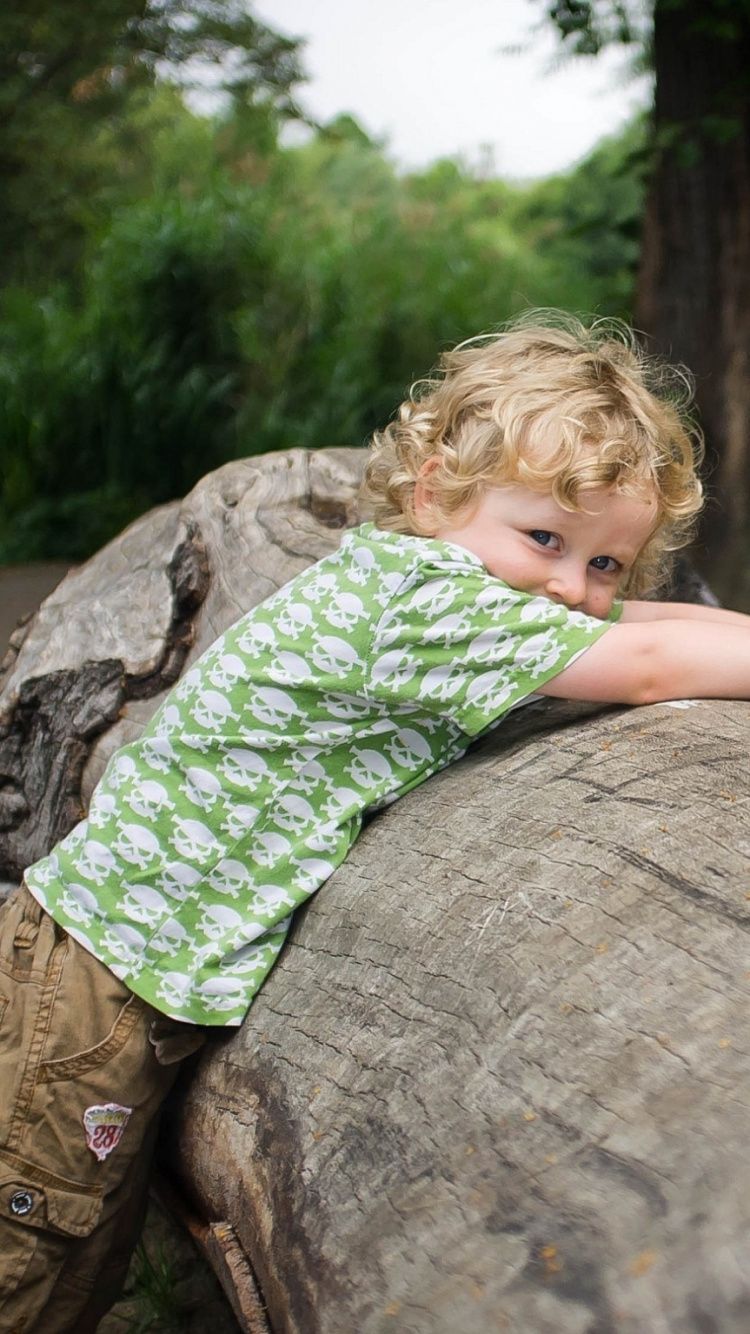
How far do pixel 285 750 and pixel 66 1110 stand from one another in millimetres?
652

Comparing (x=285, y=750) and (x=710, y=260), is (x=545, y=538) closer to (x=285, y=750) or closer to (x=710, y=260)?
(x=285, y=750)

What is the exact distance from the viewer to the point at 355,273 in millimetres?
9148

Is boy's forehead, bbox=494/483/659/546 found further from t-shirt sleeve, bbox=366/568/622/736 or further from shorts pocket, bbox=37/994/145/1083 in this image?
shorts pocket, bbox=37/994/145/1083

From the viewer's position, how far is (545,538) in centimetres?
183

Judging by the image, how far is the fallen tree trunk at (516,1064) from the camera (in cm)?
106

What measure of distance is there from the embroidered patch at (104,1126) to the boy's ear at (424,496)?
3.41ft

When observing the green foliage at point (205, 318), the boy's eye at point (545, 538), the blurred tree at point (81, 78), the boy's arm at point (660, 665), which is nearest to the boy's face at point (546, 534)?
the boy's eye at point (545, 538)

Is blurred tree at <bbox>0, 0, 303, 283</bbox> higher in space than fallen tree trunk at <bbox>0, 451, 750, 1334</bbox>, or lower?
higher

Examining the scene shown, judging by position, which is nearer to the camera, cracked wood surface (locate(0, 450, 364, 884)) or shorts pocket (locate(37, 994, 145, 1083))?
shorts pocket (locate(37, 994, 145, 1083))

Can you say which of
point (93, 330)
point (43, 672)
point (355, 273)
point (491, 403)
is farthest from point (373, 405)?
point (491, 403)

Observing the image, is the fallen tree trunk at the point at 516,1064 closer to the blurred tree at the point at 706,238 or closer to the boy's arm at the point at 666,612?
the boy's arm at the point at 666,612

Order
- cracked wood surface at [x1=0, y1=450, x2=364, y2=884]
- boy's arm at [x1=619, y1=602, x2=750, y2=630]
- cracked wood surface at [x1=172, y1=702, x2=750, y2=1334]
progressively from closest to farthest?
cracked wood surface at [x1=172, y1=702, x2=750, y2=1334]
boy's arm at [x1=619, y1=602, x2=750, y2=630]
cracked wood surface at [x1=0, y1=450, x2=364, y2=884]

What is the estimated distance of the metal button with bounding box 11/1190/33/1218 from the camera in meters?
1.80

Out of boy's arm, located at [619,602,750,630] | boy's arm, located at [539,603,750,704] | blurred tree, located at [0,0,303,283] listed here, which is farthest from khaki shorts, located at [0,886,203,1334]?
blurred tree, located at [0,0,303,283]
